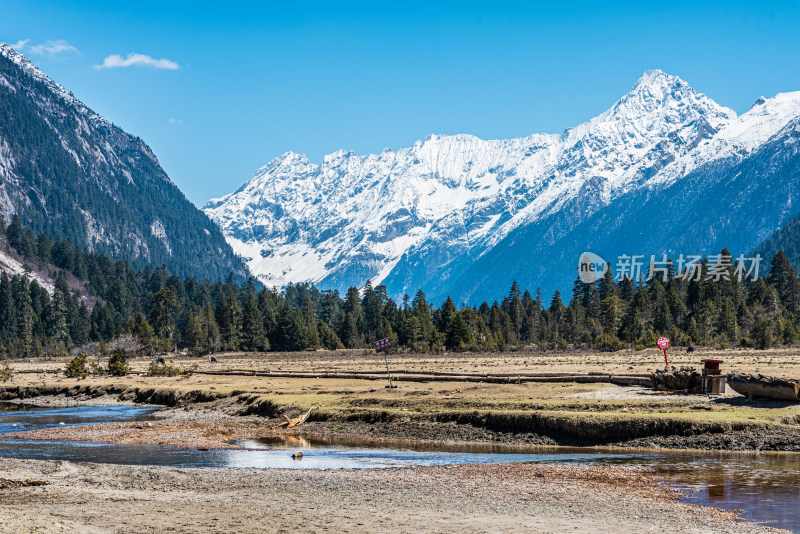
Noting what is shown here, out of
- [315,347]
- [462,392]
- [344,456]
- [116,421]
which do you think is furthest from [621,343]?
[344,456]

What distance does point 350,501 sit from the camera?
90.2 ft

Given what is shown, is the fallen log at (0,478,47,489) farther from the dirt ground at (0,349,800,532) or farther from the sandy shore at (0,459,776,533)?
the sandy shore at (0,459,776,533)

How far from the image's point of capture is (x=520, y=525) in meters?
23.5

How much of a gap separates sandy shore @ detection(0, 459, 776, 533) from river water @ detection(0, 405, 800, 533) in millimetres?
1682

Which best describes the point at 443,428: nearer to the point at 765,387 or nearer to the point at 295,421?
the point at 295,421

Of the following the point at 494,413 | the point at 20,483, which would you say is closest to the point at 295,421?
the point at 494,413

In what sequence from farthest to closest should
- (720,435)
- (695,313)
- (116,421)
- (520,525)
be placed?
(695,313) < (116,421) < (720,435) < (520,525)

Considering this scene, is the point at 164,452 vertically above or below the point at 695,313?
below

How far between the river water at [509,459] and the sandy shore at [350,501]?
1.68m

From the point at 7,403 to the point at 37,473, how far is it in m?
53.7

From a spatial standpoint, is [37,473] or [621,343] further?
[621,343]

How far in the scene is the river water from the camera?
27155 mm

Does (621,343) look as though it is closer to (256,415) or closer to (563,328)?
(563,328)

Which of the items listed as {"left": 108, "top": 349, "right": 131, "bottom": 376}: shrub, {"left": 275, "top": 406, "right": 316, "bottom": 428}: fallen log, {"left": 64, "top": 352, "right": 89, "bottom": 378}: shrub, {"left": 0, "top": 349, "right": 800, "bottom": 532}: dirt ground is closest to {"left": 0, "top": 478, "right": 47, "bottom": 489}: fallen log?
{"left": 0, "top": 349, "right": 800, "bottom": 532}: dirt ground
